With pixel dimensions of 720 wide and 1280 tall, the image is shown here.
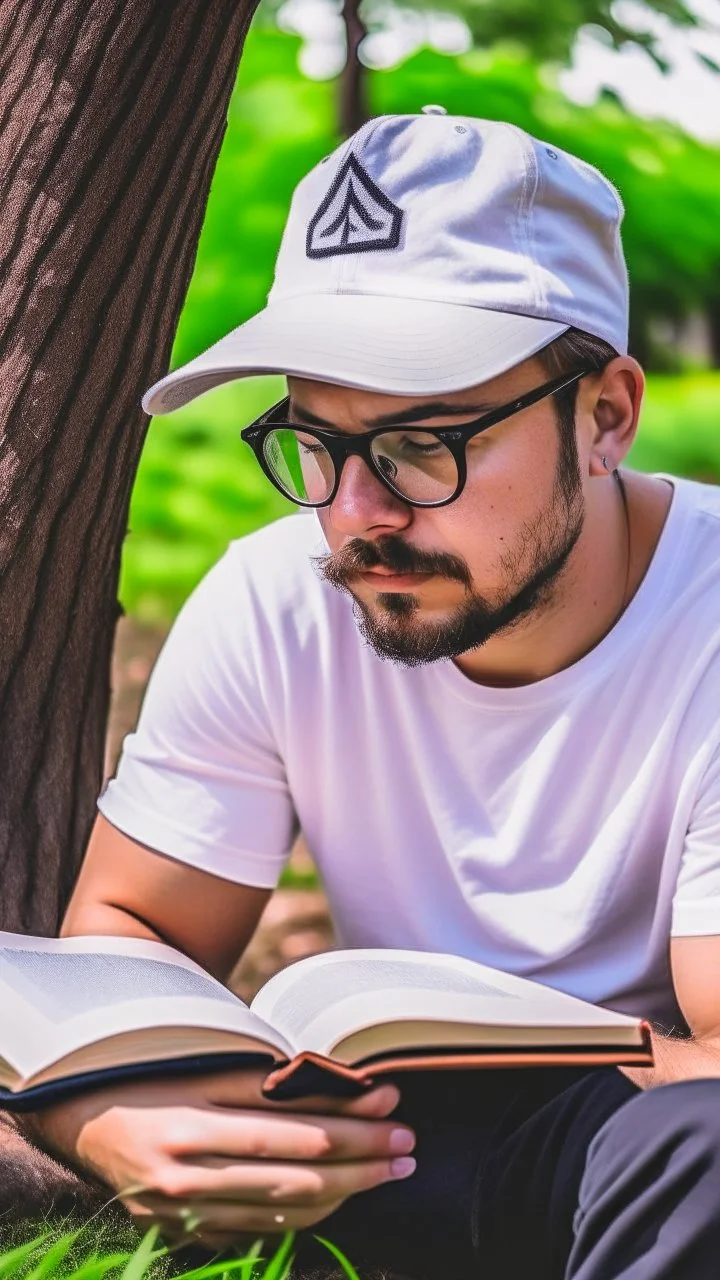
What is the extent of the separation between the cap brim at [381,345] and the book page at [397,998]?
0.73 m

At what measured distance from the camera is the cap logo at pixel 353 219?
211 cm

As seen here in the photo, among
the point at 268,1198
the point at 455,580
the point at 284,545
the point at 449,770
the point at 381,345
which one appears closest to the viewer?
the point at 268,1198

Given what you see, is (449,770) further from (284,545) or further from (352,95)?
(352,95)

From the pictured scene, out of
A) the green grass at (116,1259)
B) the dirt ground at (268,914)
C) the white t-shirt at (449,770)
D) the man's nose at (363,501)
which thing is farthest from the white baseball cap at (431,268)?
the dirt ground at (268,914)

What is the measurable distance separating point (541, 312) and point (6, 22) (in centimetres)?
101

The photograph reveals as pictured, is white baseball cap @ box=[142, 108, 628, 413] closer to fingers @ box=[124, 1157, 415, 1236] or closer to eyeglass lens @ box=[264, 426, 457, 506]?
eyeglass lens @ box=[264, 426, 457, 506]

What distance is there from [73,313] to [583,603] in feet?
3.06

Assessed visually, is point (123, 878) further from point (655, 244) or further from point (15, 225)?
point (655, 244)

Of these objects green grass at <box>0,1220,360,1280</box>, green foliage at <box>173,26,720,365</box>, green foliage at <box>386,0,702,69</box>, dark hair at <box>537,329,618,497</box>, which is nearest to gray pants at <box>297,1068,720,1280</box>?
green grass at <box>0,1220,360,1280</box>

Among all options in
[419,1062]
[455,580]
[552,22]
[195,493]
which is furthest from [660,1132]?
[552,22]

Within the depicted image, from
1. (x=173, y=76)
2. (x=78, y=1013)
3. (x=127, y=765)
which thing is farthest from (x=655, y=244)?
(x=78, y=1013)

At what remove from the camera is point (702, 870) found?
206cm

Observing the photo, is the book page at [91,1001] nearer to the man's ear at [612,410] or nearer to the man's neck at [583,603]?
the man's neck at [583,603]

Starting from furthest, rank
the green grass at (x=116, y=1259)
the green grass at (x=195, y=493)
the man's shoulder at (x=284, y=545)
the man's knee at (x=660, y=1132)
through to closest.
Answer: the green grass at (x=195, y=493) < the man's shoulder at (x=284, y=545) < the green grass at (x=116, y=1259) < the man's knee at (x=660, y=1132)
